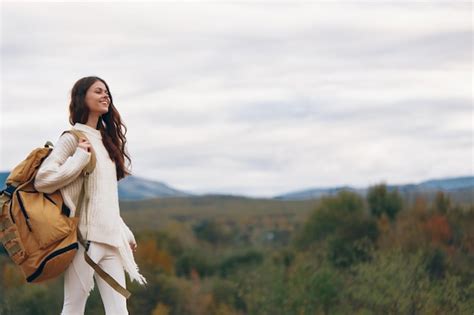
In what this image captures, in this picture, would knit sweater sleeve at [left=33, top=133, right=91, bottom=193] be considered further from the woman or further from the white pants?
the white pants

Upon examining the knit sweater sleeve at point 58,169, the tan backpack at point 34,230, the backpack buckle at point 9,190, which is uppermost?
the knit sweater sleeve at point 58,169

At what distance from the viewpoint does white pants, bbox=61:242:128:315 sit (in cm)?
817

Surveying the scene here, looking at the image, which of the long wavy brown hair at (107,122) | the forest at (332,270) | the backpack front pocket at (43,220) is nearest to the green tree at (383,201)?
the forest at (332,270)

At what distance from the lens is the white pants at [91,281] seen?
322 inches

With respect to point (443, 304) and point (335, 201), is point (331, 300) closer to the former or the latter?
point (443, 304)

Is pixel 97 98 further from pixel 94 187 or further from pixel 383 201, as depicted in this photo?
pixel 383 201

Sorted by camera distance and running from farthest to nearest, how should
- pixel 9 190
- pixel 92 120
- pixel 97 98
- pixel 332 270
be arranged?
1. pixel 332 270
2. pixel 92 120
3. pixel 97 98
4. pixel 9 190

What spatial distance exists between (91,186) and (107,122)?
531 mm

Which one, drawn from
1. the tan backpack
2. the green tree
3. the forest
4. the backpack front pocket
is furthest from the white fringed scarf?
the green tree

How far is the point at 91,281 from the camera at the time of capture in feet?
27.2

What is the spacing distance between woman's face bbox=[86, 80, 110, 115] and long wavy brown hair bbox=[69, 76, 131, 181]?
0.03m

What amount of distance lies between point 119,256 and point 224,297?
806 inches

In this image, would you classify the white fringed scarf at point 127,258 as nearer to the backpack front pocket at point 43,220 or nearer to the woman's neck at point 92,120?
the backpack front pocket at point 43,220

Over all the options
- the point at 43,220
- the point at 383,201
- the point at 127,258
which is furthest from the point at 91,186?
the point at 383,201
